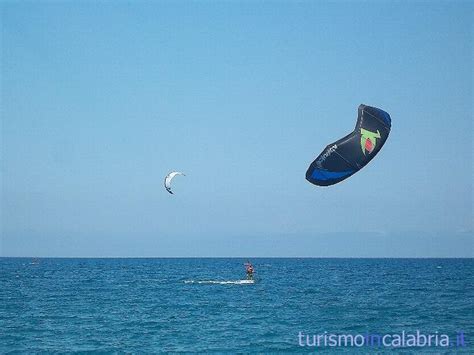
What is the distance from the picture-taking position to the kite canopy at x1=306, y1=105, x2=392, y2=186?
94.5ft

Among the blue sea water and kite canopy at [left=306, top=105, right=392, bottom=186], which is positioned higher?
kite canopy at [left=306, top=105, right=392, bottom=186]

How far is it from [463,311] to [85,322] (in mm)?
23726

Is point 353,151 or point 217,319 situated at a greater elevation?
point 353,151

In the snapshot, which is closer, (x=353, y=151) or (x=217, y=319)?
(x=353, y=151)

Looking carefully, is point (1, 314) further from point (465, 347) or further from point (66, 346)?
point (465, 347)

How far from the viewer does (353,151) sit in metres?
29.2

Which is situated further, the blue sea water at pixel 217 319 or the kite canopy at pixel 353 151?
the blue sea water at pixel 217 319

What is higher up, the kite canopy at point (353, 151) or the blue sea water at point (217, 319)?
the kite canopy at point (353, 151)

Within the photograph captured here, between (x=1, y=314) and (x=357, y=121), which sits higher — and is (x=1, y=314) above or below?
below

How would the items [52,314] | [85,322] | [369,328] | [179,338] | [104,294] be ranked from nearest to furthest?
1. [179,338]
2. [369,328]
3. [85,322]
4. [52,314]
5. [104,294]

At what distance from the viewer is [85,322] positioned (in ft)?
121

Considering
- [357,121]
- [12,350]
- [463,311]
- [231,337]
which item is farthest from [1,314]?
[463,311]

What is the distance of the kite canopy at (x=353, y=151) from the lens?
28797 millimetres

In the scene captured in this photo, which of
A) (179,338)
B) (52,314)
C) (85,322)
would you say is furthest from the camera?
(52,314)
